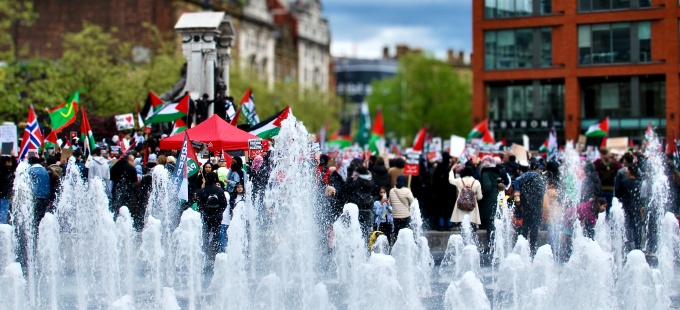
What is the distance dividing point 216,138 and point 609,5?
34102 millimetres

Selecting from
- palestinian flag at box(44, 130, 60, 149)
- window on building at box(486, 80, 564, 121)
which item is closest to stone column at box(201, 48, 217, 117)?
palestinian flag at box(44, 130, 60, 149)

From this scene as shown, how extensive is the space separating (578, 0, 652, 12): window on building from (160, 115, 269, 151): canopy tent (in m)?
32.9

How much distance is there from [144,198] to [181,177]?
186cm

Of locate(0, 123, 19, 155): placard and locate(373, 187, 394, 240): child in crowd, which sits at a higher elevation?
locate(0, 123, 19, 155): placard

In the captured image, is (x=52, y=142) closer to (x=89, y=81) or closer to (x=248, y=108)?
(x=248, y=108)

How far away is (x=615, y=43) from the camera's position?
1996 inches

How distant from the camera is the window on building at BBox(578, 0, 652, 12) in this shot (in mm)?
49244

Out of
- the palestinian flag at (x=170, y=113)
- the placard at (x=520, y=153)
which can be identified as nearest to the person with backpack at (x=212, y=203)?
the palestinian flag at (x=170, y=113)

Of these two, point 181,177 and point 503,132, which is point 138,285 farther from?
point 503,132

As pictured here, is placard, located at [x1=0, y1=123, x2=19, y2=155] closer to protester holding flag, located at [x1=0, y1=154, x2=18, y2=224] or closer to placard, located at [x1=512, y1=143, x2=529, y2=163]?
protester holding flag, located at [x1=0, y1=154, x2=18, y2=224]

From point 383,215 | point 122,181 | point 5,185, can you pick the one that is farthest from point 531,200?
point 5,185

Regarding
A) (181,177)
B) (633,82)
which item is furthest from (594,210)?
(633,82)

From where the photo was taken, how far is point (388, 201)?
17.9m

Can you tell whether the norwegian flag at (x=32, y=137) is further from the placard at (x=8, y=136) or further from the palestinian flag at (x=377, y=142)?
the palestinian flag at (x=377, y=142)
